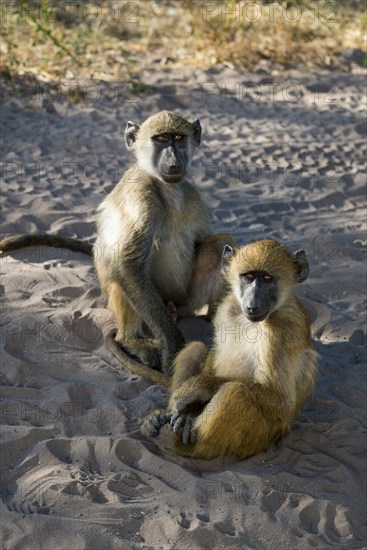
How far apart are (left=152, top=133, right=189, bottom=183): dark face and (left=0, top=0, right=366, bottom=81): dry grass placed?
454 cm

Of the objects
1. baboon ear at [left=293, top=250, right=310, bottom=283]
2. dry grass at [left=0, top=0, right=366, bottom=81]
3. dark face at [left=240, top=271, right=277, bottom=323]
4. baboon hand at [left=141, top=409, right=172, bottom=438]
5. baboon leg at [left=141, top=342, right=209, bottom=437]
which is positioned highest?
dry grass at [left=0, top=0, right=366, bottom=81]

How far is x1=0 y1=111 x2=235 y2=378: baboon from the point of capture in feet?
18.5

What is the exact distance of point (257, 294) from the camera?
447cm

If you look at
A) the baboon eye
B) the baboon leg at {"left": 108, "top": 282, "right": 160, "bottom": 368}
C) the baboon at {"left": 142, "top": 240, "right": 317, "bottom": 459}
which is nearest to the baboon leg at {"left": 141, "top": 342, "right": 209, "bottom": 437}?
the baboon at {"left": 142, "top": 240, "right": 317, "bottom": 459}

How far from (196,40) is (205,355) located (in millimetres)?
6722

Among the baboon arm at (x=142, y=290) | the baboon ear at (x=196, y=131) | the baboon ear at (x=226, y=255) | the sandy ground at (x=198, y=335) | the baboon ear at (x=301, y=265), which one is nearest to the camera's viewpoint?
the sandy ground at (x=198, y=335)

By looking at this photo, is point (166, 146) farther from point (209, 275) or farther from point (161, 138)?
point (209, 275)

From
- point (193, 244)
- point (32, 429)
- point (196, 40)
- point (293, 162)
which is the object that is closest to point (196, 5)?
point (196, 40)

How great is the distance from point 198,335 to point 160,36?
245 inches

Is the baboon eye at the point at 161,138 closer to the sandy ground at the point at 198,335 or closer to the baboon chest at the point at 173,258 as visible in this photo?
the baboon chest at the point at 173,258

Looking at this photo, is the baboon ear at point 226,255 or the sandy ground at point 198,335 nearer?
the sandy ground at point 198,335

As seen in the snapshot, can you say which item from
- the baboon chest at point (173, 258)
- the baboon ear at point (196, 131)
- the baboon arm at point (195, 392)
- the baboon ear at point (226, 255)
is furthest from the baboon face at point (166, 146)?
the baboon arm at point (195, 392)

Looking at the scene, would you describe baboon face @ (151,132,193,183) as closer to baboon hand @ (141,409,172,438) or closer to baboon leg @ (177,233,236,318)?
baboon leg @ (177,233,236,318)

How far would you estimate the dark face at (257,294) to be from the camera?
4.45 m
